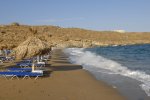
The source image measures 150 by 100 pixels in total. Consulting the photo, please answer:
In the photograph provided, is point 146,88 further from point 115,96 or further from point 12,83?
point 12,83

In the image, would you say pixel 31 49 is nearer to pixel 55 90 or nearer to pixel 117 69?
pixel 55 90

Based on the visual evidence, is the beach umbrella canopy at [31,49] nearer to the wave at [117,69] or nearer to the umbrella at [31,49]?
the umbrella at [31,49]

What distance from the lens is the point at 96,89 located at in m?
12.2

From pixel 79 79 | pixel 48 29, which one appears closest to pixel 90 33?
pixel 48 29

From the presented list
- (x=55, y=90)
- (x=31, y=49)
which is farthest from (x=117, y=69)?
(x=55, y=90)

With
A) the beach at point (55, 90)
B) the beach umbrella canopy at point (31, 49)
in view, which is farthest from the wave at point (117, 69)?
the beach umbrella canopy at point (31, 49)

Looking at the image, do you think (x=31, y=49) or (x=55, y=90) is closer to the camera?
(x=55, y=90)

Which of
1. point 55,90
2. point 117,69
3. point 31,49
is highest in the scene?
point 31,49

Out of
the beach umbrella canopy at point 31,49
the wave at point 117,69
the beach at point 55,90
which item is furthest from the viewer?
the beach umbrella canopy at point 31,49

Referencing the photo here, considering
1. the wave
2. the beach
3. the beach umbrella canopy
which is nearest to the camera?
the beach

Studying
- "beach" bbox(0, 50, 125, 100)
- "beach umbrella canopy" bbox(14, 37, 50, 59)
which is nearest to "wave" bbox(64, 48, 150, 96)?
"beach" bbox(0, 50, 125, 100)

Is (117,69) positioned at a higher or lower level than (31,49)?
lower

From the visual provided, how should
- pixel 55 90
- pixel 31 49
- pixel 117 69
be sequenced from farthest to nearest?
pixel 117 69 < pixel 31 49 < pixel 55 90

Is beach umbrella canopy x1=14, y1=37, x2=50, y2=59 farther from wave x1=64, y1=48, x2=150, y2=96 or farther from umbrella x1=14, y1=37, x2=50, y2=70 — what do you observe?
A: wave x1=64, y1=48, x2=150, y2=96
